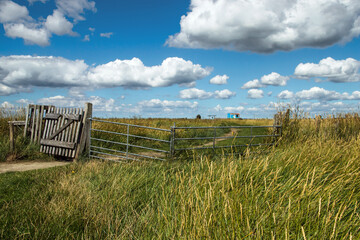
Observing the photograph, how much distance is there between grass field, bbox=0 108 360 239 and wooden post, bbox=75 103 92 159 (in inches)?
110

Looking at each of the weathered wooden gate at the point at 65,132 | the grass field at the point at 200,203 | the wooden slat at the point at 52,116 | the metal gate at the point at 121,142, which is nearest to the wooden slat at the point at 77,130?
the weathered wooden gate at the point at 65,132

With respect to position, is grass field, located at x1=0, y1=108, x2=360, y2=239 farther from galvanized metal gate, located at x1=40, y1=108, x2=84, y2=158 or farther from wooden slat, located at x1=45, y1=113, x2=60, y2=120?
wooden slat, located at x1=45, y1=113, x2=60, y2=120

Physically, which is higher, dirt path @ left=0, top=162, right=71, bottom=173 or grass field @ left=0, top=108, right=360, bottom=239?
grass field @ left=0, top=108, right=360, bottom=239

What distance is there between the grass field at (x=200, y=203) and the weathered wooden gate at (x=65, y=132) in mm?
2855

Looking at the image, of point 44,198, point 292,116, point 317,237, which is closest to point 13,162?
point 44,198

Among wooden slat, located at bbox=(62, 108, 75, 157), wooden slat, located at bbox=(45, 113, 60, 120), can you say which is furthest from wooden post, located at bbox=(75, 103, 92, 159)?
wooden slat, located at bbox=(45, 113, 60, 120)

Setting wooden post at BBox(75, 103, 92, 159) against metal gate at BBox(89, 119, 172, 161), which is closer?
wooden post at BBox(75, 103, 92, 159)

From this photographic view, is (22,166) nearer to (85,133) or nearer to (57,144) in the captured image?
(57,144)

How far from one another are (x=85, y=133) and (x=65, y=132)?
90 cm

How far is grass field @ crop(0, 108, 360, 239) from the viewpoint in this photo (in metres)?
2.51

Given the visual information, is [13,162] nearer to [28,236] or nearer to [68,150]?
[68,150]

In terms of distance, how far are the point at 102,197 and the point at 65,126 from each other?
6833 mm

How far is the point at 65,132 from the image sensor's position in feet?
34.2

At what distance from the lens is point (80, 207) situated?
428cm
